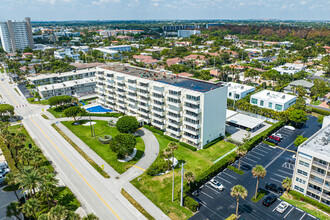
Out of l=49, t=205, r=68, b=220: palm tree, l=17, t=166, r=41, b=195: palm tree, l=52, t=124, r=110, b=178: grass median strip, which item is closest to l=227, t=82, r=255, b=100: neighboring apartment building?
l=52, t=124, r=110, b=178: grass median strip

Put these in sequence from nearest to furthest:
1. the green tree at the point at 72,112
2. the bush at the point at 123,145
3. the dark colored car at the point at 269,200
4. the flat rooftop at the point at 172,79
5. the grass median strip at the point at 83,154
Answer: the dark colored car at the point at 269,200
the grass median strip at the point at 83,154
the bush at the point at 123,145
the flat rooftop at the point at 172,79
the green tree at the point at 72,112

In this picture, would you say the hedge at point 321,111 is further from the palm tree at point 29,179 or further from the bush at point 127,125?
the palm tree at point 29,179

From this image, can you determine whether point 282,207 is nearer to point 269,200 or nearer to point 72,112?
point 269,200

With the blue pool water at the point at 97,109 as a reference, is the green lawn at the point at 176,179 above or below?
below

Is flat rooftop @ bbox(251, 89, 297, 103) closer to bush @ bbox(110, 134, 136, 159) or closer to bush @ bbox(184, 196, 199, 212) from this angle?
bush @ bbox(110, 134, 136, 159)

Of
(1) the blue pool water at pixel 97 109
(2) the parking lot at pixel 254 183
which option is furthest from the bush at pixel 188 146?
(1) the blue pool water at pixel 97 109

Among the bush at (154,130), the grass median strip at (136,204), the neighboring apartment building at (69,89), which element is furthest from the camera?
the neighboring apartment building at (69,89)

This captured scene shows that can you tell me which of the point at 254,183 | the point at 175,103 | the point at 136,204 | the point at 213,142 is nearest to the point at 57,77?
the point at 175,103

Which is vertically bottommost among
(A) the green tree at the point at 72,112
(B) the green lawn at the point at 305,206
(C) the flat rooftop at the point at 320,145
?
(B) the green lawn at the point at 305,206
